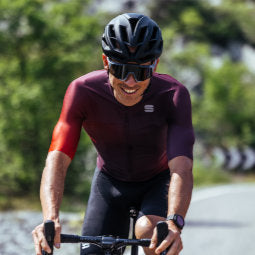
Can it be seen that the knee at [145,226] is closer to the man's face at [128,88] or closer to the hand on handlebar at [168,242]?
the hand on handlebar at [168,242]

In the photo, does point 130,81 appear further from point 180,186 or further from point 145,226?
point 145,226

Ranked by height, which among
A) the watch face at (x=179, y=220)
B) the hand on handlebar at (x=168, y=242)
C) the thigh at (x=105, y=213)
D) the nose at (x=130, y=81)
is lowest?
the hand on handlebar at (x=168, y=242)

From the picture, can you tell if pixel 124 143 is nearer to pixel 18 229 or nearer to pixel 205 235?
pixel 18 229

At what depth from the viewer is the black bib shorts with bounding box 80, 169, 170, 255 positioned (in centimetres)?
371

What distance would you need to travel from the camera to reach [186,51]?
95.7 ft

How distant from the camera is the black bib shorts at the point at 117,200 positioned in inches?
146

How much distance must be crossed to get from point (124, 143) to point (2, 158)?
30.8 ft

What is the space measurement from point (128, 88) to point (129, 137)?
469 mm

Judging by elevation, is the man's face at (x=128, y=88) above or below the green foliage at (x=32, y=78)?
below

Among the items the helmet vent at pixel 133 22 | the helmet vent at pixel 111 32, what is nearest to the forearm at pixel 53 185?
the helmet vent at pixel 111 32

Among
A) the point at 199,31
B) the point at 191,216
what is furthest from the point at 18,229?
the point at 199,31

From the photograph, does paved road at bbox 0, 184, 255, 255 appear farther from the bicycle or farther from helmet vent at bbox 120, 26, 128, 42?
helmet vent at bbox 120, 26, 128, 42

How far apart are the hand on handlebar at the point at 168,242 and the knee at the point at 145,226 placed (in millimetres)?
348

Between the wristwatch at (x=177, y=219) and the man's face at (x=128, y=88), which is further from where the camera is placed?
the man's face at (x=128, y=88)
